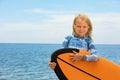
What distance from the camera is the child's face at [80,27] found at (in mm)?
3837

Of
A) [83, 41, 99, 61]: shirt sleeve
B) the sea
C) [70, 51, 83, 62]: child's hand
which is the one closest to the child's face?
[83, 41, 99, 61]: shirt sleeve

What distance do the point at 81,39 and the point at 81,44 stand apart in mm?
51

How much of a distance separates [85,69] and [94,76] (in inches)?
4.9

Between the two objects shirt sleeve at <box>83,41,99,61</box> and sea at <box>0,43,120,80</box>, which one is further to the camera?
sea at <box>0,43,120,80</box>

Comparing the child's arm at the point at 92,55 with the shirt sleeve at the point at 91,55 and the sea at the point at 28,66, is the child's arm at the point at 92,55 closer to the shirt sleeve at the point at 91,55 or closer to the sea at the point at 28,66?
the shirt sleeve at the point at 91,55

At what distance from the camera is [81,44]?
12.6 feet

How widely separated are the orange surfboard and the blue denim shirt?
8 cm

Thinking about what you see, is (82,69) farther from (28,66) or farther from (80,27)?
(28,66)

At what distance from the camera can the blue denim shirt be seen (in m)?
3.83

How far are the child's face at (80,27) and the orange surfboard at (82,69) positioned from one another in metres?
0.23

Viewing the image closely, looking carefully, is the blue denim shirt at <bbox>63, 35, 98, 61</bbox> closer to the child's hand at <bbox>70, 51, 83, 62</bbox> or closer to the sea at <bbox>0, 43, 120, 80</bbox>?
the child's hand at <bbox>70, 51, 83, 62</bbox>

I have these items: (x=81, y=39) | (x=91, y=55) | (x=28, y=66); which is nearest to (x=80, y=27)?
(x=81, y=39)

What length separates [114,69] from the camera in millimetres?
3941

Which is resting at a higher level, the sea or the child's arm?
the child's arm
